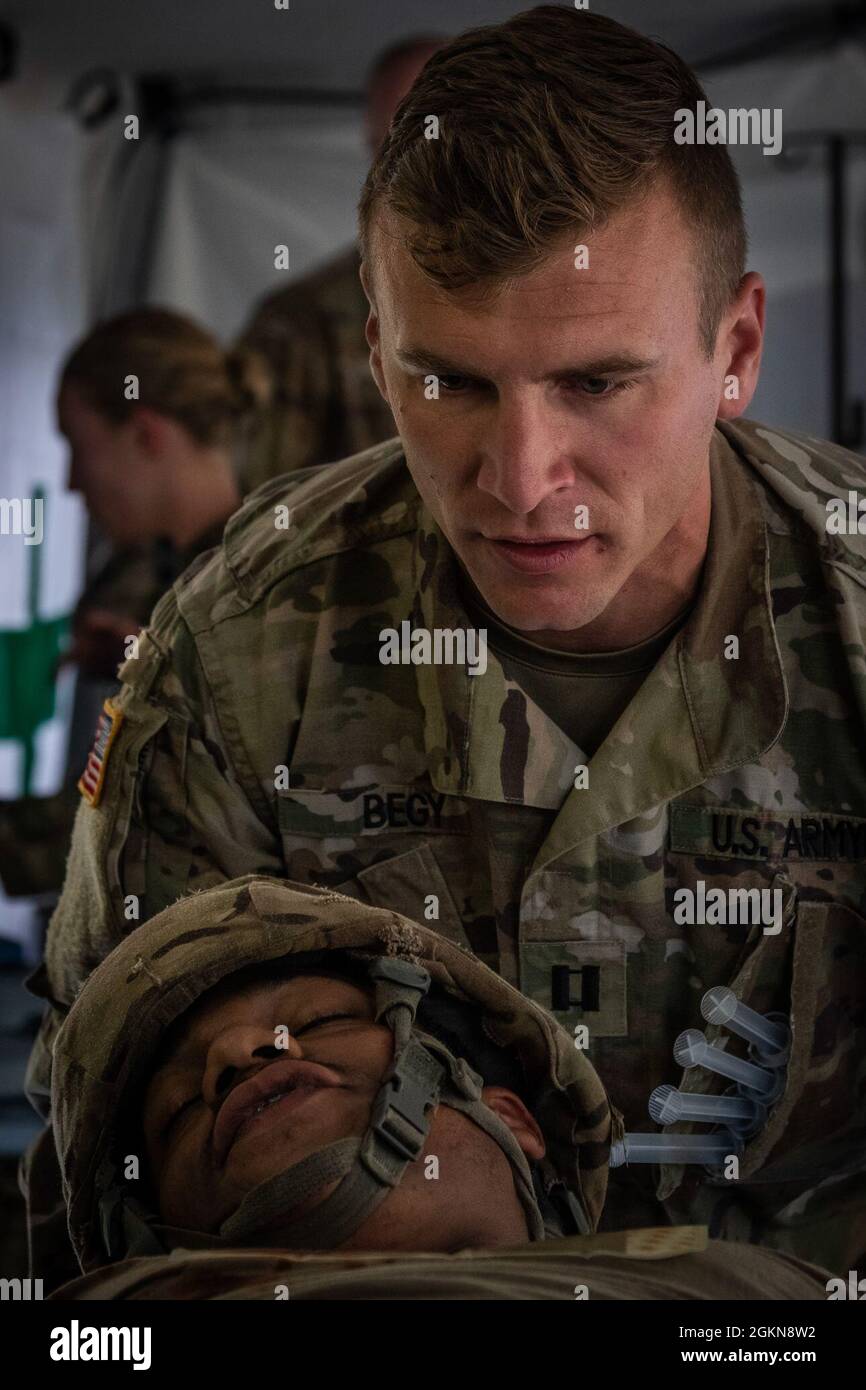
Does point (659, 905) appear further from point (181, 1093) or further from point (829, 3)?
point (829, 3)

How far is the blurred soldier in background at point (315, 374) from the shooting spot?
3523 mm

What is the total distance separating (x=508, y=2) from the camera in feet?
6.86

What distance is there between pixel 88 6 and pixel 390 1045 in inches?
103

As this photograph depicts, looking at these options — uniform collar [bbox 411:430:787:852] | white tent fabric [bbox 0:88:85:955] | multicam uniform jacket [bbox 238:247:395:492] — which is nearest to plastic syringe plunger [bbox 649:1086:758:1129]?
uniform collar [bbox 411:430:787:852]

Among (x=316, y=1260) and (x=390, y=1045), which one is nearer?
(x=316, y=1260)

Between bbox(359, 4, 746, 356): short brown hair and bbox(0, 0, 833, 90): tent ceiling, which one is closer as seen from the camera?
bbox(359, 4, 746, 356): short brown hair

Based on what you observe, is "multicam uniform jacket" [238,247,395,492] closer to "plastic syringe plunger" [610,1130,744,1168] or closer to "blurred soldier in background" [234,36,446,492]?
"blurred soldier in background" [234,36,446,492]

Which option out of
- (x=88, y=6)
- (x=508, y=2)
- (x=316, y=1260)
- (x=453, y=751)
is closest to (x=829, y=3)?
(x=508, y=2)

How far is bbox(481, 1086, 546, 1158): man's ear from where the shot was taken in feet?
4.55

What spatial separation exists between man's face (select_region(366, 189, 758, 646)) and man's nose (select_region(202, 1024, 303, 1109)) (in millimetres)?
422

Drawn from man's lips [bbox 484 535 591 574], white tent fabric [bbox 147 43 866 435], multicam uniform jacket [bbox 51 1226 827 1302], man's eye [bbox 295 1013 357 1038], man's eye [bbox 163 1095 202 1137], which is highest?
white tent fabric [bbox 147 43 866 435]

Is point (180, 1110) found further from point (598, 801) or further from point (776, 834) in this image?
point (776, 834)

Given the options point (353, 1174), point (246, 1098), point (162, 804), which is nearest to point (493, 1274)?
point (353, 1174)

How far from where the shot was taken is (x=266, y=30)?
312cm
